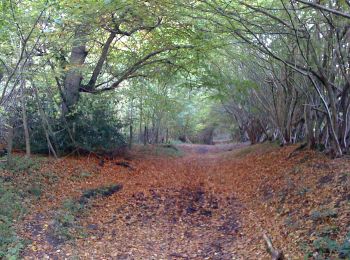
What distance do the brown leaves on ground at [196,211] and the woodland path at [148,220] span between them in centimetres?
2

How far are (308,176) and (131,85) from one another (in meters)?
Answer: 10.7

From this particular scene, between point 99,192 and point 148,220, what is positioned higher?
point 99,192

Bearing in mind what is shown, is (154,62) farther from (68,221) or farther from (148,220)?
(68,221)

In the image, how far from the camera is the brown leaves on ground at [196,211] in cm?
633

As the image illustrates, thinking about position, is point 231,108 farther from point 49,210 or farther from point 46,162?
point 49,210

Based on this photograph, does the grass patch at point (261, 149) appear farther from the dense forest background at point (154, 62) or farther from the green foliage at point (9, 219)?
Answer: the green foliage at point (9, 219)

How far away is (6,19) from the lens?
691cm

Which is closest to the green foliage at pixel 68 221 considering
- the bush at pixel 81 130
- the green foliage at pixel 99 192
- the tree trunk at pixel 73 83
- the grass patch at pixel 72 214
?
the grass patch at pixel 72 214

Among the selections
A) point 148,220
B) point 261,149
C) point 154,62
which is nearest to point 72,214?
point 148,220

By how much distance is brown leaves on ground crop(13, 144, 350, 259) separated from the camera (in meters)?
6.33

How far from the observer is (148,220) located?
8.34m

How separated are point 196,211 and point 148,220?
1364 millimetres

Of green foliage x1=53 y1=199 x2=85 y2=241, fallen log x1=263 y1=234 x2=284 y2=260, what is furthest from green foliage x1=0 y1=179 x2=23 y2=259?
fallen log x1=263 y1=234 x2=284 y2=260

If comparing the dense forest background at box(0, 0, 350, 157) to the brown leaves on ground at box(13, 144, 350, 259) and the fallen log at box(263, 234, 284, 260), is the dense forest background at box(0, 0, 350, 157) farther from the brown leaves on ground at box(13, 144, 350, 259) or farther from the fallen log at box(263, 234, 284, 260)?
the fallen log at box(263, 234, 284, 260)
